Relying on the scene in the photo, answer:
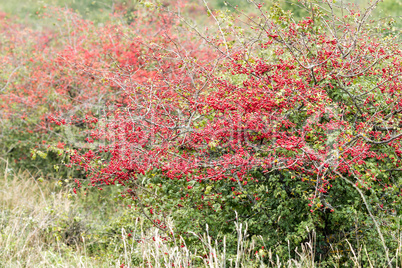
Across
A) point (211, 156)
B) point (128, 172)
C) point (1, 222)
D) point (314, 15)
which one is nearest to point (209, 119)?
point (211, 156)

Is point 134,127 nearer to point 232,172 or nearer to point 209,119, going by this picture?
point 209,119

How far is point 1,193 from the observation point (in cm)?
682

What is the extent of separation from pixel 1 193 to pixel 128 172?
407cm

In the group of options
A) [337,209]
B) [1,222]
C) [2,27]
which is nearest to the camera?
[337,209]

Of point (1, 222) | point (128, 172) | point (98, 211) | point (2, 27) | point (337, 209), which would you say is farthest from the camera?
point (2, 27)

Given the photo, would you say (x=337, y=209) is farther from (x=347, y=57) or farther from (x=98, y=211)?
(x=98, y=211)

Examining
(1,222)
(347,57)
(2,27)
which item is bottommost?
(1,222)

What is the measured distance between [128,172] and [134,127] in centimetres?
47

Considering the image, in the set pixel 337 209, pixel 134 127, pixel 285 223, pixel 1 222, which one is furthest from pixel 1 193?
pixel 337 209

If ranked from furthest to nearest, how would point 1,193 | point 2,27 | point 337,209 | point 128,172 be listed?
point 2,27 → point 1,193 → point 337,209 → point 128,172

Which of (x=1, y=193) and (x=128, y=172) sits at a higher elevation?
(x=128, y=172)

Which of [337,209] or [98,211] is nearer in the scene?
[337,209]

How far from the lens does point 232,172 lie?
380cm

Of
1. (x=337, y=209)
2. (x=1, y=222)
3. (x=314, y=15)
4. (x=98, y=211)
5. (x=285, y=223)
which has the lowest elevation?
(x=98, y=211)
